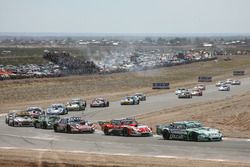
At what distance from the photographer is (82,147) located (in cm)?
3328

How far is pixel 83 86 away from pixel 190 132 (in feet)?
217

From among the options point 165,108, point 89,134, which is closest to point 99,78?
point 165,108

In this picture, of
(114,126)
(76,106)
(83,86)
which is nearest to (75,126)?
(114,126)

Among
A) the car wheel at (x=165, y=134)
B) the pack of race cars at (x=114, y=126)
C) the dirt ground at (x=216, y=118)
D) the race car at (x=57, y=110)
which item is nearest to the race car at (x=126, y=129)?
the pack of race cars at (x=114, y=126)

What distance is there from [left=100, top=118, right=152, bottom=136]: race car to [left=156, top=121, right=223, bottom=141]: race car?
5.44ft

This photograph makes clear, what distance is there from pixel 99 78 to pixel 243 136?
251ft

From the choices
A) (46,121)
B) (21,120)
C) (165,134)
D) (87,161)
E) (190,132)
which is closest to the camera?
(87,161)

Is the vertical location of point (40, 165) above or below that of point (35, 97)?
above

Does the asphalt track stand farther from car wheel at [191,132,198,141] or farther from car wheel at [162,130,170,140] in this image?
car wheel at [191,132,198,141]

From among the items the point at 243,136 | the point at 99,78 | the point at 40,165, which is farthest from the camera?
the point at 99,78

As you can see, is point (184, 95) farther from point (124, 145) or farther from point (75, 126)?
point (124, 145)

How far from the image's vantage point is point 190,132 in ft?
116

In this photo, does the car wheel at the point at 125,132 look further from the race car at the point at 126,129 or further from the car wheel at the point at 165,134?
the car wheel at the point at 165,134

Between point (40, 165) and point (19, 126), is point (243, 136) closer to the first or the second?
point (40, 165)
